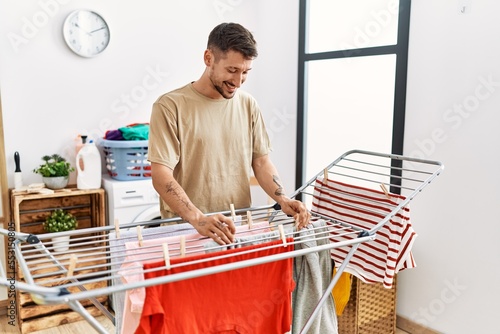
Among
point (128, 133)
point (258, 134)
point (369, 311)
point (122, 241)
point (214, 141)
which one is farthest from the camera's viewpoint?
point (128, 133)

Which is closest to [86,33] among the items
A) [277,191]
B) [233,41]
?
[233,41]

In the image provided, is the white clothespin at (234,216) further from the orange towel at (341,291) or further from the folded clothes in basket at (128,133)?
the folded clothes in basket at (128,133)

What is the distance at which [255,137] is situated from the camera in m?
2.08

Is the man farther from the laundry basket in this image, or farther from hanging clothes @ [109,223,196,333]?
the laundry basket

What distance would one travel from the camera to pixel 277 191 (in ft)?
6.57

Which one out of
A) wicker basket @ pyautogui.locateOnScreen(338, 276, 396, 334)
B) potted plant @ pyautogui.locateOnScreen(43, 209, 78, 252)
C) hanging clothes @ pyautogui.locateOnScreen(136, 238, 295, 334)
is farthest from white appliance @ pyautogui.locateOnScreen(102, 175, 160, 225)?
hanging clothes @ pyautogui.locateOnScreen(136, 238, 295, 334)

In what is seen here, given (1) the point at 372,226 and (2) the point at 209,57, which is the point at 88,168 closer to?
(2) the point at 209,57

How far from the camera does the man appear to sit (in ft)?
5.80

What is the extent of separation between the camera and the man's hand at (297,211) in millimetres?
1752

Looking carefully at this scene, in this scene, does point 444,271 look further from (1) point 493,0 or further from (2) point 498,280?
(1) point 493,0

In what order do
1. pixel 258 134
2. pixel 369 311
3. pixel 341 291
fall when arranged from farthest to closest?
pixel 369 311 < pixel 341 291 < pixel 258 134

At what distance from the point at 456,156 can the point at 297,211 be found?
1.19 metres

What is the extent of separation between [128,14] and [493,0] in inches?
92.1

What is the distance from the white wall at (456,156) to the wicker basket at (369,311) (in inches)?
5.7
